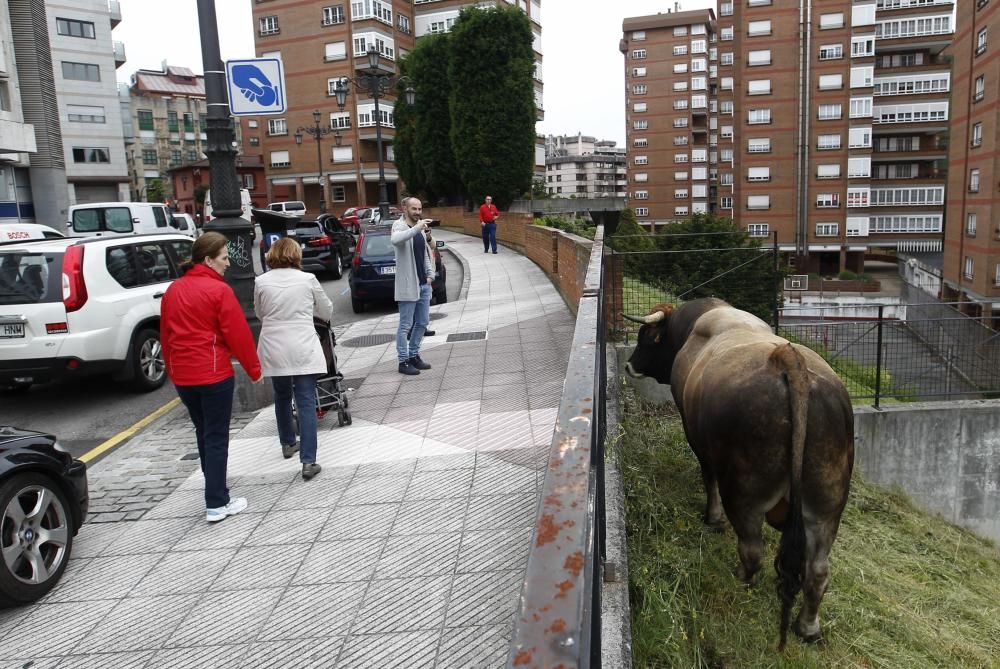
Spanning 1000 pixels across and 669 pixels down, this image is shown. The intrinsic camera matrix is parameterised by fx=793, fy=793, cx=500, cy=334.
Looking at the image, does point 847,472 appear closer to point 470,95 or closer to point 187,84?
point 470,95

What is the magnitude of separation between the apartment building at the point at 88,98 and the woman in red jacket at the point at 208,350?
193ft

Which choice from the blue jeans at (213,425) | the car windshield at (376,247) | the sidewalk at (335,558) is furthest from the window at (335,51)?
the blue jeans at (213,425)

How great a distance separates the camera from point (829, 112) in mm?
61188

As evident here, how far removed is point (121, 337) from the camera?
9156 millimetres

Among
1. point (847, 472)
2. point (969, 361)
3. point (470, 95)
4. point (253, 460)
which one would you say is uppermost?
point (470, 95)

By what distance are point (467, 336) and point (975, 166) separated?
35872 millimetres

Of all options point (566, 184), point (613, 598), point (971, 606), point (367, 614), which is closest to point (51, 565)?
point (367, 614)

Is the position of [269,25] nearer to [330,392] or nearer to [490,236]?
[490,236]

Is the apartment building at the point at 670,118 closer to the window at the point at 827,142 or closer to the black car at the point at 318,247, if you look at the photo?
the window at the point at 827,142

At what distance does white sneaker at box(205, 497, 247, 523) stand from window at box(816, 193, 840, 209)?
63.4 m

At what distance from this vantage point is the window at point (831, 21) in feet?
195

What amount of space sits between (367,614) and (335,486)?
197 cm

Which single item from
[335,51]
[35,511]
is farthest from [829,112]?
[35,511]

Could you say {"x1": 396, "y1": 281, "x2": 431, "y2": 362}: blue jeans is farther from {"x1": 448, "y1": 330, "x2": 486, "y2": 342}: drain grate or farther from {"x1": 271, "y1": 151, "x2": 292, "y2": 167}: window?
{"x1": 271, "y1": 151, "x2": 292, "y2": 167}: window
